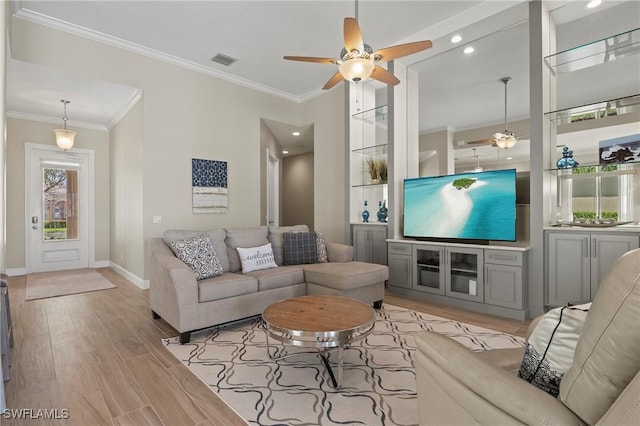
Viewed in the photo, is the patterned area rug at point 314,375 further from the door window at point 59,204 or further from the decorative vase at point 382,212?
the door window at point 59,204

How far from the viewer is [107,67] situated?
159 inches

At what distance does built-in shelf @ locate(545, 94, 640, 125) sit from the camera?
3.00 metres

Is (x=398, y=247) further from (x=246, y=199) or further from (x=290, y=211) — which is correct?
(x=290, y=211)

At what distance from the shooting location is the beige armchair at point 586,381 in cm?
75

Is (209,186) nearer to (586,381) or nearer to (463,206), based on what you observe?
(463,206)

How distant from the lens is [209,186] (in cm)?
492

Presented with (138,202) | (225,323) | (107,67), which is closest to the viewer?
(225,323)

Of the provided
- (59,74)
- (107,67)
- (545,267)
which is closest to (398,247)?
(545,267)

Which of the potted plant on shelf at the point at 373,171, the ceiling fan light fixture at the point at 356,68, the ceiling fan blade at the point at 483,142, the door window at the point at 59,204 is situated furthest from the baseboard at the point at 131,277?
the ceiling fan blade at the point at 483,142

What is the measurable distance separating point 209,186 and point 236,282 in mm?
2297

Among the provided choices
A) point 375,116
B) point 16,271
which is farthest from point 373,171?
point 16,271

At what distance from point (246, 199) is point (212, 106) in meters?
1.55

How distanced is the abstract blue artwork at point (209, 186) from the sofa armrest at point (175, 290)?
1.75m

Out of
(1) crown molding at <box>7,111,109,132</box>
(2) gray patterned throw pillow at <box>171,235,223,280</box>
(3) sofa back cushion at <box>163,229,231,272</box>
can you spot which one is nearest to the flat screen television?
(3) sofa back cushion at <box>163,229,231,272</box>
